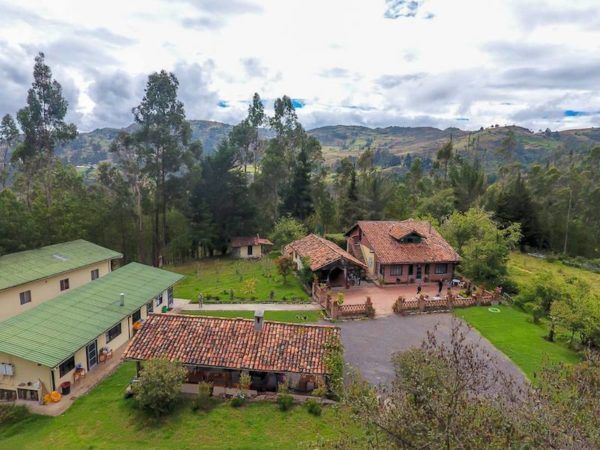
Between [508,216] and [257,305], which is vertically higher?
[508,216]

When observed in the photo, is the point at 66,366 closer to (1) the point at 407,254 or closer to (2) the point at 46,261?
(2) the point at 46,261

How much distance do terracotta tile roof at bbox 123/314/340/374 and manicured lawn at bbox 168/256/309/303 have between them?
1105cm

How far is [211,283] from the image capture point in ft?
127

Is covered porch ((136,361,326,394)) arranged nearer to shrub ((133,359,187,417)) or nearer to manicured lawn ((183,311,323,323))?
shrub ((133,359,187,417))

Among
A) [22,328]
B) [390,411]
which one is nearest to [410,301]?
[390,411]

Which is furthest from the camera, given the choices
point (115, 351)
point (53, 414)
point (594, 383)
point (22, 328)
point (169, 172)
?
point (169, 172)

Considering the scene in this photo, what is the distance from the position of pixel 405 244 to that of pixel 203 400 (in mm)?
27145

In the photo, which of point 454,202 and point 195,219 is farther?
point 454,202

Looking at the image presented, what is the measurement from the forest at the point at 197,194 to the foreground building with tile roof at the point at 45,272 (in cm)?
438

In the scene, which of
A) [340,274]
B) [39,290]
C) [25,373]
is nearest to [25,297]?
[39,290]

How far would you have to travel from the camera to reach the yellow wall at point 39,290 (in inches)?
1048

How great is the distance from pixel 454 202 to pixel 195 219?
137 ft

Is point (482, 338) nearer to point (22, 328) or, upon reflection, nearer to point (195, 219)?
point (22, 328)

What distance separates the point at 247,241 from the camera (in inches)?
2045
